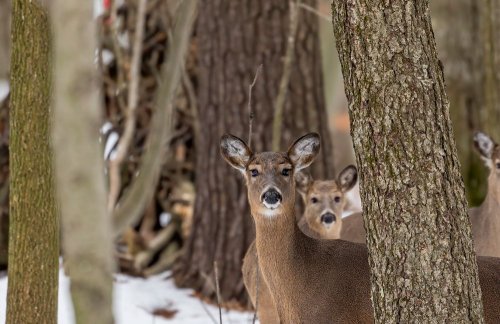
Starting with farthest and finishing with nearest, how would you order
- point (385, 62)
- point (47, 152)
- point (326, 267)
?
point (326, 267)
point (47, 152)
point (385, 62)

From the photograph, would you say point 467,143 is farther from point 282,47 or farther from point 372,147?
point 372,147

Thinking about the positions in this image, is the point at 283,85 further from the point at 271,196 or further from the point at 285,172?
the point at 271,196

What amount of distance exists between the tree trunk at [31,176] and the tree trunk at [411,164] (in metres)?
2.02

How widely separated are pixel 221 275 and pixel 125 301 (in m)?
0.89

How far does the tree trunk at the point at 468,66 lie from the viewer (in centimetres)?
1195

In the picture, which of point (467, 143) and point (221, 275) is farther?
point (467, 143)

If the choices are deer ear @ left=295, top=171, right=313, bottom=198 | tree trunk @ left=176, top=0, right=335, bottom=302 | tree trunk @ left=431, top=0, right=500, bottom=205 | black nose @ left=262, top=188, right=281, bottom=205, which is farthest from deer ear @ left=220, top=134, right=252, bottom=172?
tree trunk @ left=431, top=0, right=500, bottom=205

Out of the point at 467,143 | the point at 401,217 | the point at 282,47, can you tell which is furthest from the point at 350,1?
→ the point at 467,143

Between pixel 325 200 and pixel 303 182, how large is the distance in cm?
35

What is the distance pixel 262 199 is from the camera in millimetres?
6773

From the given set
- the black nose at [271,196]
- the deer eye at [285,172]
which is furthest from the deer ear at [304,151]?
the black nose at [271,196]

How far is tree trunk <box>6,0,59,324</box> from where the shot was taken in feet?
20.5

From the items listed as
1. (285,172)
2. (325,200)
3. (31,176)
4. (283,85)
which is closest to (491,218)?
(325,200)

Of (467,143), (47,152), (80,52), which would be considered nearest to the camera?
(80,52)
